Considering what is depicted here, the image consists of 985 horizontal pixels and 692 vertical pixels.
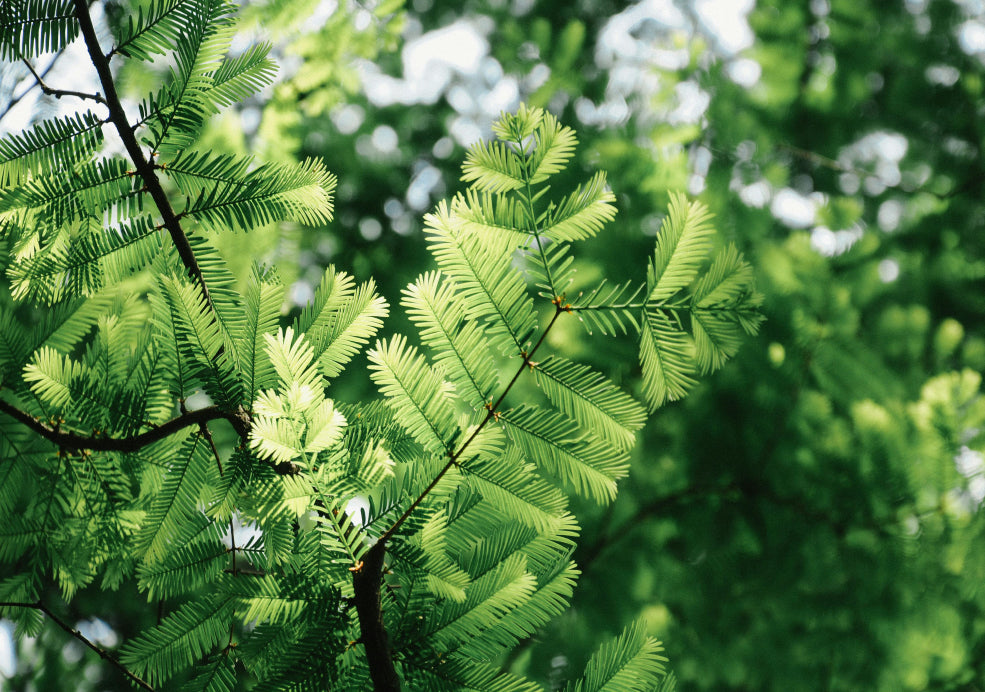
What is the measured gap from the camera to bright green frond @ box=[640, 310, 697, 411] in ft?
2.68

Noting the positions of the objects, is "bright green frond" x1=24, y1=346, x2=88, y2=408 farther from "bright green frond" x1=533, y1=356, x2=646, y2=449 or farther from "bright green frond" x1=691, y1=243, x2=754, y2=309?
"bright green frond" x1=691, y1=243, x2=754, y2=309

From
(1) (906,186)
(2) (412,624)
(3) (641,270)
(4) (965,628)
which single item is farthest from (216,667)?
(1) (906,186)

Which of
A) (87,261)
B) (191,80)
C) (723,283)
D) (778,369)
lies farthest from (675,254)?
(778,369)

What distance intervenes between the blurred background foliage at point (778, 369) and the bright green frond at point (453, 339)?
0.96 metres

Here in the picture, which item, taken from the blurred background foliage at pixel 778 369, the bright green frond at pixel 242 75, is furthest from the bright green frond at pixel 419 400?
the blurred background foliage at pixel 778 369

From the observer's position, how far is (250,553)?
0.89 m

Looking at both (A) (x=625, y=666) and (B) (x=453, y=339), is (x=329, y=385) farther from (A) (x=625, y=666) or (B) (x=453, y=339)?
(A) (x=625, y=666)

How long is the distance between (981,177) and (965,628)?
1.75 m

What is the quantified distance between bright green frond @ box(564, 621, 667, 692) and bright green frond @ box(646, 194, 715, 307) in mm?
487

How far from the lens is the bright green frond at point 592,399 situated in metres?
0.80

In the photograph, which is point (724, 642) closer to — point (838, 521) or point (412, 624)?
point (838, 521)

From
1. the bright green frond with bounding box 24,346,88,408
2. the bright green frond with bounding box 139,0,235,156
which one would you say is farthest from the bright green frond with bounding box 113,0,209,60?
the bright green frond with bounding box 24,346,88,408

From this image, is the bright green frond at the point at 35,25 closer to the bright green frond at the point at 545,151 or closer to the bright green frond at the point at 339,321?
the bright green frond at the point at 339,321

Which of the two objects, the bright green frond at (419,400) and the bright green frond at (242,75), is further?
the bright green frond at (242,75)
